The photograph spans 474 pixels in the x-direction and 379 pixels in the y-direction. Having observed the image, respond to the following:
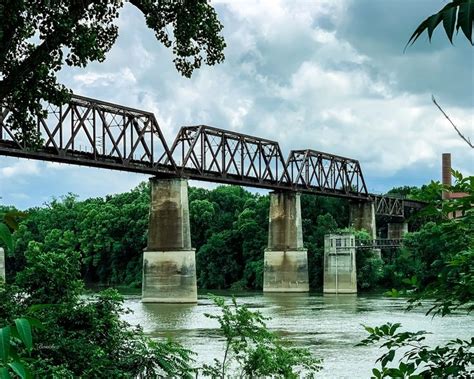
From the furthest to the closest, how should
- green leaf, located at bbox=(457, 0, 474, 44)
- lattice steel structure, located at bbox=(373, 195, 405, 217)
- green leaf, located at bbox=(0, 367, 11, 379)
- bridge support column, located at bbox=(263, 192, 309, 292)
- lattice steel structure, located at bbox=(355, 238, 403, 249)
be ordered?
1. lattice steel structure, located at bbox=(373, 195, 405, 217)
2. lattice steel structure, located at bbox=(355, 238, 403, 249)
3. bridge support column, located at bbox=(263, 192, 309, 292)
4. green leaf, located at bbox=(0, 367, 11, 379)
5. green leaf, located at bbox=(457, 0, 474, 44)

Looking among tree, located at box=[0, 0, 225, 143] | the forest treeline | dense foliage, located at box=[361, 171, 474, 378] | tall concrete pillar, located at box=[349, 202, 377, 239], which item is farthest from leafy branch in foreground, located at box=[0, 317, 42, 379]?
tall concrete pillar, located at box=[349, 202, 377, 239]

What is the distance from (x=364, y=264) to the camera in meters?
111

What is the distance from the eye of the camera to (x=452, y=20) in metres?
3.10

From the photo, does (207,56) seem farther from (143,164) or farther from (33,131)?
(143,164)

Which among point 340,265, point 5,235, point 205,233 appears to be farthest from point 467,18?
point 205,233

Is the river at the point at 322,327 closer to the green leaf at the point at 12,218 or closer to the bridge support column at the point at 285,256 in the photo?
the green leaf at the point at 12,218

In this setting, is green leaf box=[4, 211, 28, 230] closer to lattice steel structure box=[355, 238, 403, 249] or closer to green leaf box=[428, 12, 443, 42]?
green leaf box=[428, 12, 443, 42]

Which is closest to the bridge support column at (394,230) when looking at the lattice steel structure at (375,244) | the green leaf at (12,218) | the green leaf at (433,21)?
the lattice steel structure at (375,244)

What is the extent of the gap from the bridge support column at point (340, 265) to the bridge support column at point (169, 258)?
33.9m

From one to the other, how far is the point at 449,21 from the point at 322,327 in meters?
45.7

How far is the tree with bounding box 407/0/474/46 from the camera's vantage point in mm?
3006

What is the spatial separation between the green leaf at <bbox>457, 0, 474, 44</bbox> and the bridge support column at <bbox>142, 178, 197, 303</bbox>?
72.0 metres

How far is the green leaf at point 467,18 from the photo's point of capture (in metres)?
2.98

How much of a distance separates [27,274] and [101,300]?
1422 mm
